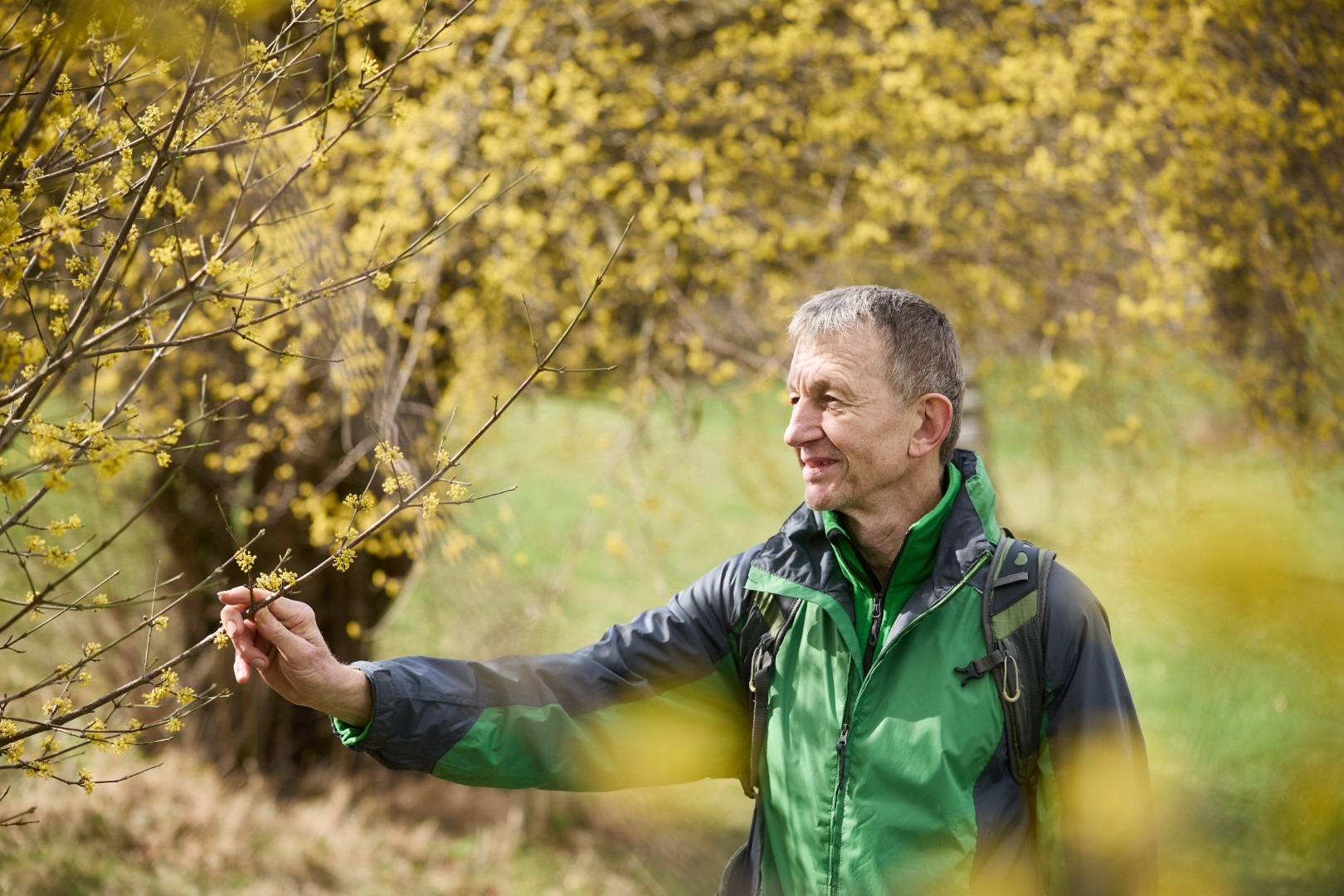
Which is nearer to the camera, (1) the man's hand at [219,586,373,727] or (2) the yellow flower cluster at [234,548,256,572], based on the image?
(2) the yellow flower cluster at [234,548,256,572]

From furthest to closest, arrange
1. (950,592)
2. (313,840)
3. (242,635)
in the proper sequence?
(313,840) < (950,592) < (242,635)

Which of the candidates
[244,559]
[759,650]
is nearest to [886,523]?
[759,650]

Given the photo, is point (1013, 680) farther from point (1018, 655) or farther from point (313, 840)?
point (313, 840)

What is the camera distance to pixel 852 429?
6.30 ft

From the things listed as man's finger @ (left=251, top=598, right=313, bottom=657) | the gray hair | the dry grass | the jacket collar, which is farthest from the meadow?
man's finger @ (left=251, top=598, right=313, bottom=657)

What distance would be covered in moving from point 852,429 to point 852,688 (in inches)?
17.0

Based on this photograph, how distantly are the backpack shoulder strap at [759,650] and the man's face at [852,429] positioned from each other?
20 centimetres

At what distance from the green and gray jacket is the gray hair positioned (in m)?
0.18

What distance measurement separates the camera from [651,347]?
221 inches

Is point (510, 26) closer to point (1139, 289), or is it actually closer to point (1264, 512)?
point (1139, 289)

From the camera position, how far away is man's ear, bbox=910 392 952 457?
1.97m

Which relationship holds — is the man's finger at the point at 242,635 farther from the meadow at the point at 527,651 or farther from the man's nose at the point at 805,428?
the meadow at the point at 527,651

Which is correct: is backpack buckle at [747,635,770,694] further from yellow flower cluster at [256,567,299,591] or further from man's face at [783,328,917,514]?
yellow flower cluster at [256,567,299,591]

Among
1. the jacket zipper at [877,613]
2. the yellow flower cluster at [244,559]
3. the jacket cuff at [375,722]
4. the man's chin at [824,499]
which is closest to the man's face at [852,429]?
the man's chin at [824,499]
